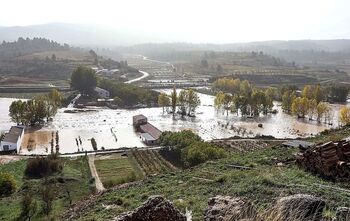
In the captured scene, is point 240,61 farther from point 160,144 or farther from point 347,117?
point 160,144

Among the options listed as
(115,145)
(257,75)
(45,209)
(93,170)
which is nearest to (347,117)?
(115,145)

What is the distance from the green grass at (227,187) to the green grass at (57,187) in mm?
4457

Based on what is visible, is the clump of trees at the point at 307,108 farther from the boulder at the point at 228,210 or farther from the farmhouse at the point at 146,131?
the boulder at the point at 228,210

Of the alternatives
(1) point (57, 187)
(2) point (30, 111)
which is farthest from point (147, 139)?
(1) point (57, 187)

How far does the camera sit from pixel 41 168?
1268 inches

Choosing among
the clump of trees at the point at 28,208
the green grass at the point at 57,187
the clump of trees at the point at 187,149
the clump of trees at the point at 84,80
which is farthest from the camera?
the clump of trees at the point at 84,80

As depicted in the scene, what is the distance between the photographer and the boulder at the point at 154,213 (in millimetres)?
9266

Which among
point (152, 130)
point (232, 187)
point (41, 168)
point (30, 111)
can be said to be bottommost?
point (152, 130)

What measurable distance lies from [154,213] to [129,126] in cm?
4813

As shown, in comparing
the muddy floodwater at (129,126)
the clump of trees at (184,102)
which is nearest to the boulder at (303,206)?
the muddy floodwater at (129,126)

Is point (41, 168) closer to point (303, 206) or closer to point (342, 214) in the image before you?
point (303, 206)

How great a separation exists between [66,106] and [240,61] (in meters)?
105

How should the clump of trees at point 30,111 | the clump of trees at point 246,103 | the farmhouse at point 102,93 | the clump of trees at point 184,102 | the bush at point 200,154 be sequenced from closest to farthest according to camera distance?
the bush at point 200,154 → the clump of trees at point 30,111 → the clump of trees at point 246,103 → the clump of trees at point 184,102 → the farmhouse at point 102,93

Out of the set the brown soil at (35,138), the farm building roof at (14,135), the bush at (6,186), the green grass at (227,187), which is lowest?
the brown soil at (35,138)
